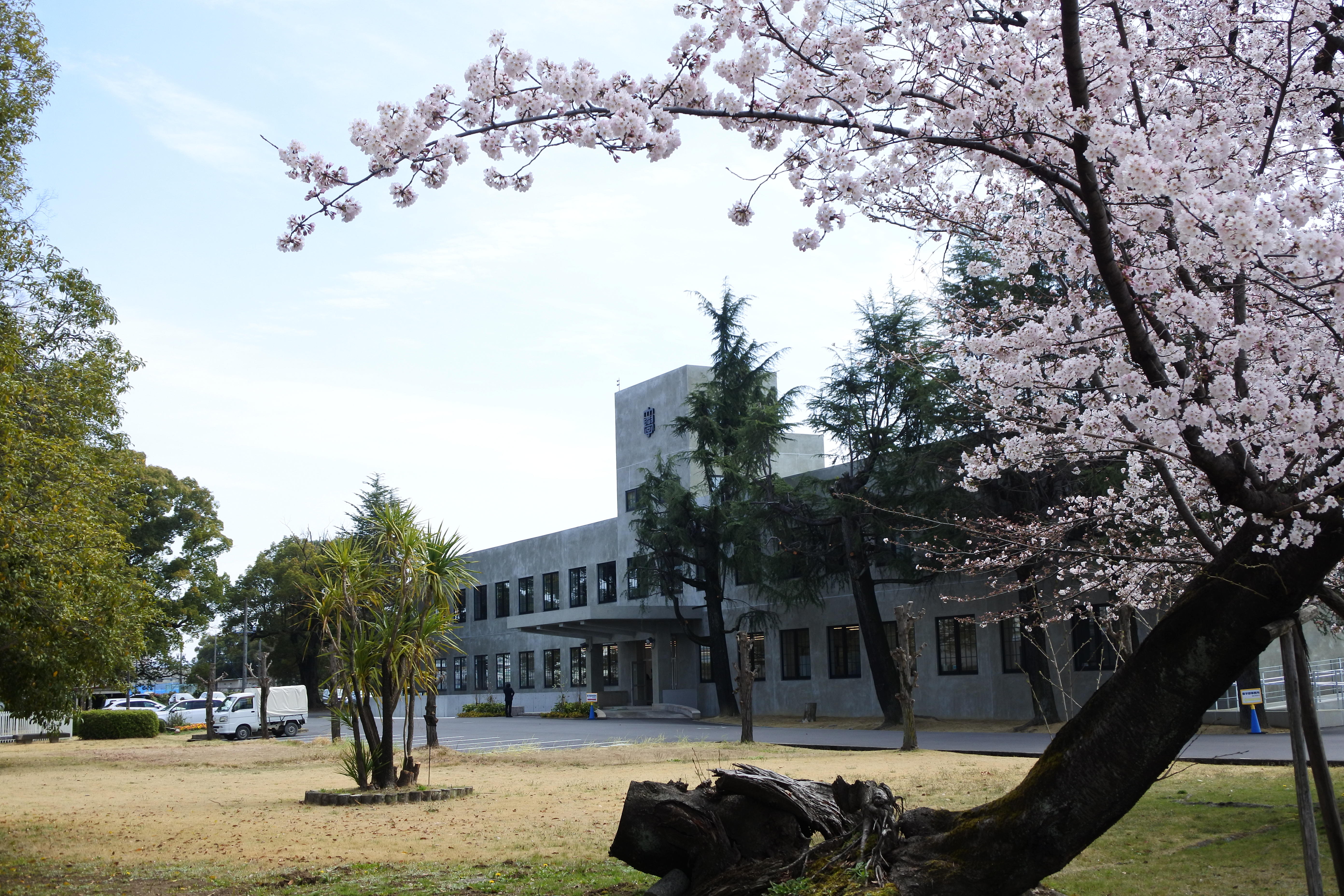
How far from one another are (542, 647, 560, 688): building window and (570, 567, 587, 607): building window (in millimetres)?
2650

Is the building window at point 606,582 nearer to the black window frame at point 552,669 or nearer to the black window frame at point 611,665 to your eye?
the black window frame at point 611,665

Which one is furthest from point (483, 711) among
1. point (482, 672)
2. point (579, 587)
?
point (482, 672)

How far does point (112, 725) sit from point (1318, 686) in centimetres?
3418

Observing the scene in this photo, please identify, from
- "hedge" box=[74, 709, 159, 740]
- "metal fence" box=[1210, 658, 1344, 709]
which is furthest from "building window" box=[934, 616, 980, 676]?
"hedge" box=[74, 709, 159, 740]

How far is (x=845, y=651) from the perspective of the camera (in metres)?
34.4

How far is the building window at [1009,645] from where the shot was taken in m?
28.5

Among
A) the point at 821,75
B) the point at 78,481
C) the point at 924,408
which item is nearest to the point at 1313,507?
the point at 821,75

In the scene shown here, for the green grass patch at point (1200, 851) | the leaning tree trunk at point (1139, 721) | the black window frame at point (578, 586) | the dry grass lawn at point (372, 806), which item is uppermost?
the black window frame at point (578, 586)

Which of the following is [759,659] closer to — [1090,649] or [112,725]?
[1090,649]

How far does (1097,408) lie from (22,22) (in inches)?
490

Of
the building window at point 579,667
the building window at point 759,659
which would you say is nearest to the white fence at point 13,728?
the building window at point 579,667

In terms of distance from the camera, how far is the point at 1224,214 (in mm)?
4094

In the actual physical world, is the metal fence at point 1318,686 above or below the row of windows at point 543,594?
below

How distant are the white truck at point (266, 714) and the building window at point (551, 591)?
1223 centimetres
